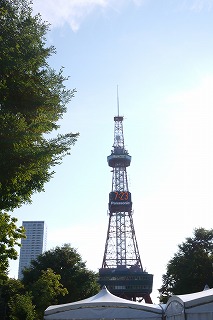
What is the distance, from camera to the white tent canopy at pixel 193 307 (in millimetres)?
9453

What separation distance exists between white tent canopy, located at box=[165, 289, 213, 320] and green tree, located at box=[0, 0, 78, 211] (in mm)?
5803

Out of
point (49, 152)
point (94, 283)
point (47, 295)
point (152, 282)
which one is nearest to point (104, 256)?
point (152, 282)

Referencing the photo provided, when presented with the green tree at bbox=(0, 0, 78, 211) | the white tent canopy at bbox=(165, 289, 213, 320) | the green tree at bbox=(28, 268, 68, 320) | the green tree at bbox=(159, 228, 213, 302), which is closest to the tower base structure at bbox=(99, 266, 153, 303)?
the green tree at bbox=(159, 228, 213, 302)

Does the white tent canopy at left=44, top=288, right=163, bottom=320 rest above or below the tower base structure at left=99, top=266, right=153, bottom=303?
below

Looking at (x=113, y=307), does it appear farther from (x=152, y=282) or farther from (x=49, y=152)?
(x=152, y=282)

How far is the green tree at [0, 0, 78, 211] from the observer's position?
9805 millimetres

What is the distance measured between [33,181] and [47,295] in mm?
16768

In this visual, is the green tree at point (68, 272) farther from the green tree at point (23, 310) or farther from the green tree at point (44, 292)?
the green tree at point (23, 310)

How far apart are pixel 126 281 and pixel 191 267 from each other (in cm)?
3304

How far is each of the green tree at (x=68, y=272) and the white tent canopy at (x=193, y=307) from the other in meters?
26.6

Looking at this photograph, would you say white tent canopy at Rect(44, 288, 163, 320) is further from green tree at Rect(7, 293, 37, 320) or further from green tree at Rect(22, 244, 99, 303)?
green tree at Rect(22, 244, 99, 303)

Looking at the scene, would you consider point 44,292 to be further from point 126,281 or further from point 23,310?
point 126,281

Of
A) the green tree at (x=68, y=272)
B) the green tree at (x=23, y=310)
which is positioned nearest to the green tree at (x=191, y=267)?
the green tree at (x=68, y=272)

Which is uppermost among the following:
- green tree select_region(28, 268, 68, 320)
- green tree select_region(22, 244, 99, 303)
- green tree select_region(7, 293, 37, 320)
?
green tree select_region(22, 244, 99, 303)
